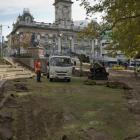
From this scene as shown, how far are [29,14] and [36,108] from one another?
143 m

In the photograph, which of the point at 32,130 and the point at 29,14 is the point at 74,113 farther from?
the point at 29,14

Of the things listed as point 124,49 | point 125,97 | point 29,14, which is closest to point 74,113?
point 125,97

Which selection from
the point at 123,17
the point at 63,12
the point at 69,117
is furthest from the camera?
the point at 63,12

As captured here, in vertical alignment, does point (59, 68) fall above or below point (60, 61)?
below

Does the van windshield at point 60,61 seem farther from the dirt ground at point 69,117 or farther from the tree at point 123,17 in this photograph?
the dirt ground at point 69,117

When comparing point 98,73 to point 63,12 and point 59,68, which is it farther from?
point 63,12

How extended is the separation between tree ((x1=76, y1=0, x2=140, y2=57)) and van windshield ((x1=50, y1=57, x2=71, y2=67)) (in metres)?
4.40

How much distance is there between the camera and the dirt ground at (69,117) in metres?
16.7

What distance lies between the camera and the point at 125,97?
26047 millimetres

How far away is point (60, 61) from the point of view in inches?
1537

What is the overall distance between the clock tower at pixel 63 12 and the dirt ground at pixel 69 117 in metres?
129

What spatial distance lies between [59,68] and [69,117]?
19769 millimetres

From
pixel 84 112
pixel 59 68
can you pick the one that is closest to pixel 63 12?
pixel 59 68

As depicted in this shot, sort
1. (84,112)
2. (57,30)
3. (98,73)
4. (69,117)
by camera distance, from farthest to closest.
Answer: (57,30) → (98,73) → (84,112) → (69,117)
